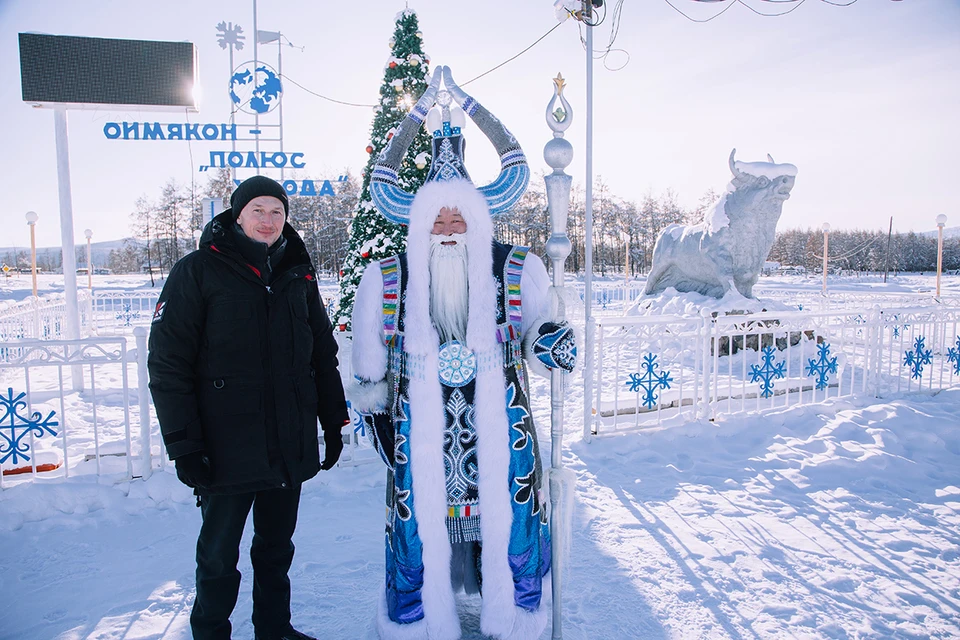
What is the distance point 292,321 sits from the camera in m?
2.14

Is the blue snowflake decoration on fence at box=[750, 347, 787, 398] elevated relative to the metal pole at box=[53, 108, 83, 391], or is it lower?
lower

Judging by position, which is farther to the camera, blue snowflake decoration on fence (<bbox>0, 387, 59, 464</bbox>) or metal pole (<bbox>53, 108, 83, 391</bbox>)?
metal pole (<bbox>53, 108, 83, 391</bbox>)

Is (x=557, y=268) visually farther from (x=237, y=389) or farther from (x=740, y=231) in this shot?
(x=740, y=231)

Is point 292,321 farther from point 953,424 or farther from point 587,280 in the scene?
point 953,424

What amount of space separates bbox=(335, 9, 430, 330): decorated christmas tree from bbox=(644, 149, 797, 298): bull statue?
22.9 feet

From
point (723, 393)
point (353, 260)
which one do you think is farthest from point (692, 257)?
point (353, 260)

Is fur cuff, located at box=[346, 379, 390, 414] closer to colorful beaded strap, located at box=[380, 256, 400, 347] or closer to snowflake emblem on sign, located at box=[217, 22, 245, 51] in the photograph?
colorful beaded strap, located at box=[380, 256, 400, 347]

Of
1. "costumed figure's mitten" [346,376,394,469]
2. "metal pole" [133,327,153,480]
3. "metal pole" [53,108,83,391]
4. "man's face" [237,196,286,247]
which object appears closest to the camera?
"man's face" [237,196,286,247]

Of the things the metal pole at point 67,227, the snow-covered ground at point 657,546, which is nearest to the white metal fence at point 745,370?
the snow-covered ground at point 657,546

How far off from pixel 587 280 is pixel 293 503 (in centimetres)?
225

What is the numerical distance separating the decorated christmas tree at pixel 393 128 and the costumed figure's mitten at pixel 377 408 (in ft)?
11.5

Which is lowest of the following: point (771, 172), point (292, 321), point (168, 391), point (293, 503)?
point (293, 503)

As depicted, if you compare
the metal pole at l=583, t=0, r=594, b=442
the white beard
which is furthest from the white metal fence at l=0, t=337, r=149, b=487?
the metal pole at l=583, t=0, r=594, b=442

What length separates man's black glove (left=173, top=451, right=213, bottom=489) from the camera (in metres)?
1.86
